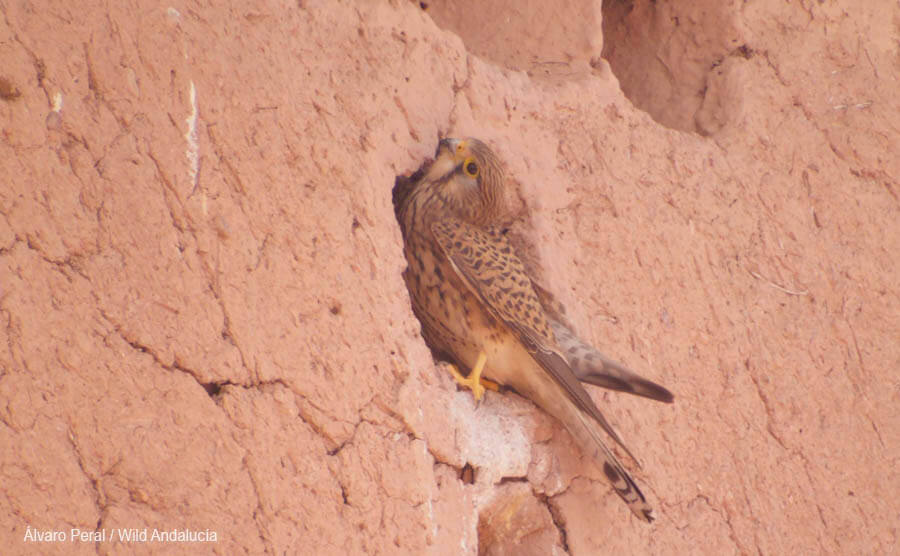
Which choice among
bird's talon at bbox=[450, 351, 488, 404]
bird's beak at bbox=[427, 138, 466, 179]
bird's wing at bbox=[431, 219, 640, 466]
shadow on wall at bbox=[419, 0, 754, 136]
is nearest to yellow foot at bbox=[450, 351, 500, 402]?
bird's talon at bbox=[450, 351, 488, 404]

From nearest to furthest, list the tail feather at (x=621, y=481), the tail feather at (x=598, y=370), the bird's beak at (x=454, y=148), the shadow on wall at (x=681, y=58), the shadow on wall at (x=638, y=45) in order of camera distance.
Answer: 1. the tail feather at (x=598, y=370)
2. the tail feather at (x=621, y=481)
3. the bird's beak at (x=454, y=148)
4. the shadow on wall at (x=638, y=45)
5. the shadow on wall at (x=681, y=58)

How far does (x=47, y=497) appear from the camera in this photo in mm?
2520

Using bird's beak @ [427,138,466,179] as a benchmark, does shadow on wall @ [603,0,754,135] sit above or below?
above

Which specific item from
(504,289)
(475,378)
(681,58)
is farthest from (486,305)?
(681,58)

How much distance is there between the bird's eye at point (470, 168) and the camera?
148 inches

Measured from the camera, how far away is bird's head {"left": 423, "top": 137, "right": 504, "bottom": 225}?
12.4ft

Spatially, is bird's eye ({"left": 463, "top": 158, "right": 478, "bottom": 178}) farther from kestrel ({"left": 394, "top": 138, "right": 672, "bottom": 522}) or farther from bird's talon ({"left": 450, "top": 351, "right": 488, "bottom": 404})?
bird's talon ({"left": 450, "top": 351, "right": 488, "bottom": 404})

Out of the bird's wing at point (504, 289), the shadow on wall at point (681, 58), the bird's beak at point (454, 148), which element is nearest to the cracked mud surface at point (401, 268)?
the shadow on wall at point (681, 58)

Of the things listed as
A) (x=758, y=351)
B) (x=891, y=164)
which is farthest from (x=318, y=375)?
(x=891, y=164)

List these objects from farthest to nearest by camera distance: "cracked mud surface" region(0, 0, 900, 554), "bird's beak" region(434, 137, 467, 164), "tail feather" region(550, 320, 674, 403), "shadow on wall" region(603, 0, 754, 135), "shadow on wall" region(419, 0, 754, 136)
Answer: "shadow on wall" region(603, 0, 754, 135) < "shadow on wall" region(419, 0, 754, 136) < "bird's beak" region(434, 137, 467, 164) < "tail feather" region(550, 320, 674, 403) < "cracked mud surface" region(0, 0, 900, 554)

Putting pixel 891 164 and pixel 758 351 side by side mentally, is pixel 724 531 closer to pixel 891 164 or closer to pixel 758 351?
pixel 758 351

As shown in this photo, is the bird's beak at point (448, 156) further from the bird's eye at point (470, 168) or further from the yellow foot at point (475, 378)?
the yellow foot at point (475, 378)

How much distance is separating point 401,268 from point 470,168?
1.71ft

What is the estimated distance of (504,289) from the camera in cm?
370
